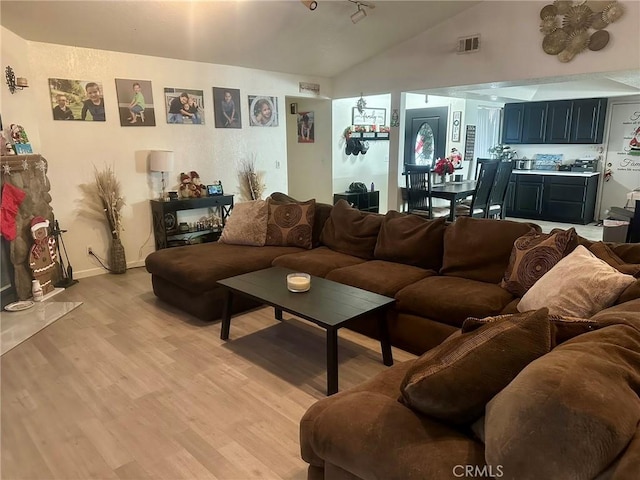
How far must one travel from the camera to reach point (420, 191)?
18.4ft

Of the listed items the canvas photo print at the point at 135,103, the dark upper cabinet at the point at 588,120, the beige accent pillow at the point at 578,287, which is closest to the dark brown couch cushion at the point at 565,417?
the beige accent pillow at the point at 578,287

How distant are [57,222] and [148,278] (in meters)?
1.06

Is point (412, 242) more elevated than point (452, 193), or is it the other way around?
point (452, 193)

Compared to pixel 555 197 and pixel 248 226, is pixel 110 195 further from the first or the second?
pixel 555 197

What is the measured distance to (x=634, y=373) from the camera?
1.06m

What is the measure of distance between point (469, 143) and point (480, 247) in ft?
18.1

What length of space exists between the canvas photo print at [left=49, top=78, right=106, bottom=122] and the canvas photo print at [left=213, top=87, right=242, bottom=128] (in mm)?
1386

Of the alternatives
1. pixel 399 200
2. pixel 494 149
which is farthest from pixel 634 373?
pixel 494 149

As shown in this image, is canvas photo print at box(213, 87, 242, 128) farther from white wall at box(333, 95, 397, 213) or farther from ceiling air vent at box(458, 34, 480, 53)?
ceiling air vent at box(458, 34, 480, 53)

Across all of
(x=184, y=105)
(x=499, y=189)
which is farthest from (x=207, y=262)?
(x=499, y=189)

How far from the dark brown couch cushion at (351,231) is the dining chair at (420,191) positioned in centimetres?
187

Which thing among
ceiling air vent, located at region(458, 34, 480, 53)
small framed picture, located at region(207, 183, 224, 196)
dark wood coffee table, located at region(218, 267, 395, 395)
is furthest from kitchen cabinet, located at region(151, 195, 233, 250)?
ceiling air vent, located at region(458, 34, 480, 53)

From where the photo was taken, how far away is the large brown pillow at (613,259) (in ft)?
7.33

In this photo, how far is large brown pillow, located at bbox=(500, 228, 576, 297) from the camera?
8.36 feet
